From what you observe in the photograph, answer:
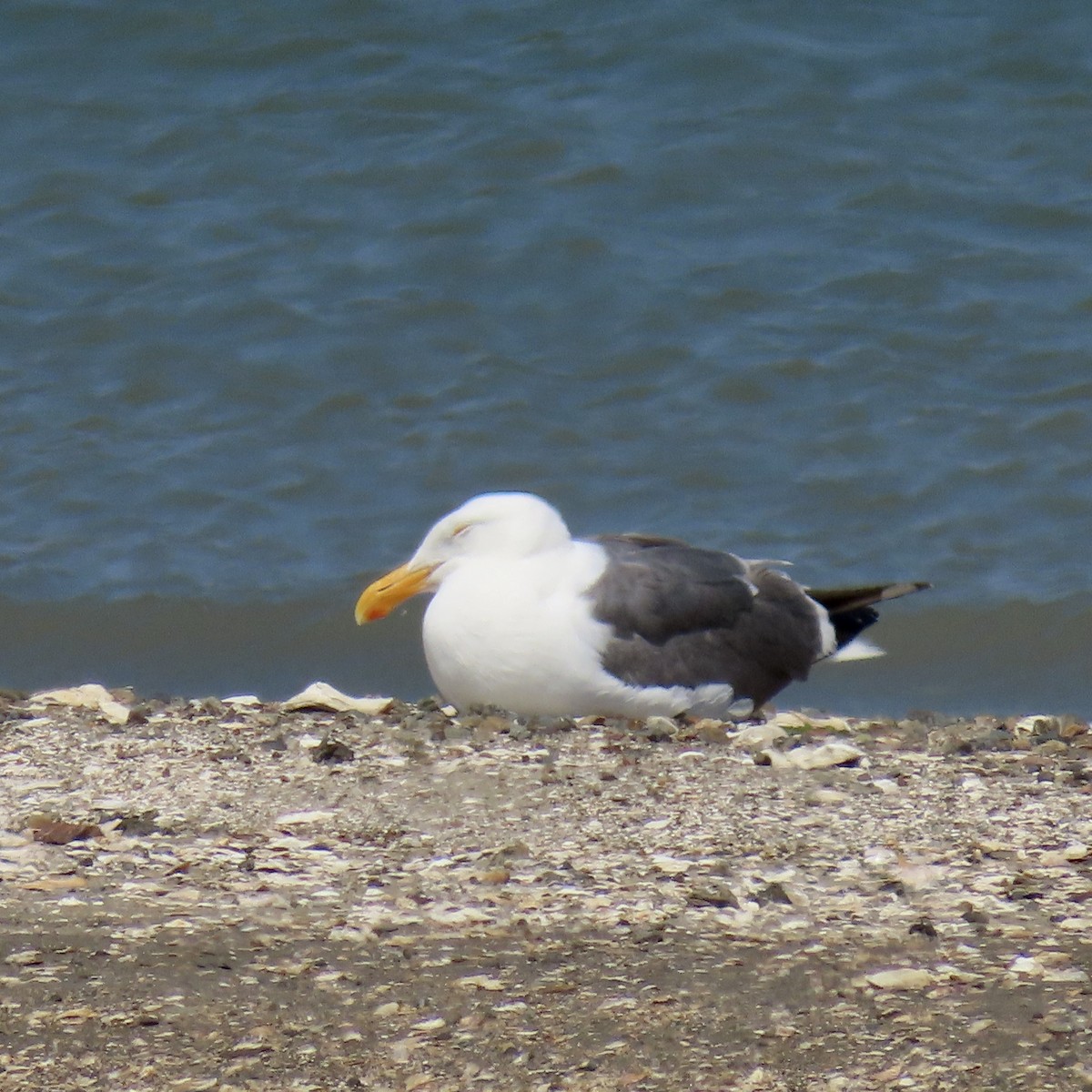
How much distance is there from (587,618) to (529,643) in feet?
0.68

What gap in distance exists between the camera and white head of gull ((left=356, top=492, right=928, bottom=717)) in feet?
17.7

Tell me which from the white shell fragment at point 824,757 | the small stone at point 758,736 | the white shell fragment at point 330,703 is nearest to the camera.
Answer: the white shell fragment at point 824,757

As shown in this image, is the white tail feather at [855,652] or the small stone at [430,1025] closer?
the small stone at [430,1025]

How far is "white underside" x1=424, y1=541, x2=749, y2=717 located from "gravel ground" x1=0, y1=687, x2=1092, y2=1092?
8.5 inches

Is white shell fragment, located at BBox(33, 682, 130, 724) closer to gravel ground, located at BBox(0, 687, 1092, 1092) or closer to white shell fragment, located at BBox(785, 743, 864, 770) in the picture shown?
gravel ground, located at BBox(0, 687, 1092, 1092)

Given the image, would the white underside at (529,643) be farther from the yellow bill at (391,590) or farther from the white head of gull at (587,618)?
the yellow bill at (391,590)

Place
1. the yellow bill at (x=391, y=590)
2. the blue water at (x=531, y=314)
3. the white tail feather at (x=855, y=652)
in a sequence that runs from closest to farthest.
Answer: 1. the yellow bill at (x=391, y=590)
2. the white tail feather at (x=855, y=652)
3. the blue water at (x=531, y=314)

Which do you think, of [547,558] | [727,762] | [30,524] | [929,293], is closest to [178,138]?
[30,524]

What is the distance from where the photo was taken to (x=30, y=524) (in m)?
8.23

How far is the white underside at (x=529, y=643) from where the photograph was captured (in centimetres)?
538

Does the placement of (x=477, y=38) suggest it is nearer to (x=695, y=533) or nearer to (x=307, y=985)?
(x=695, y=533)

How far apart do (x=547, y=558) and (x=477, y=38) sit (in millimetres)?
6553

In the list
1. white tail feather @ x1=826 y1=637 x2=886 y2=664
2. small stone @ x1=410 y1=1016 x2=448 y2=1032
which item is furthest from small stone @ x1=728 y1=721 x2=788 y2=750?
small stone @ x1=410 y1=1016 x2=448 y2=1032

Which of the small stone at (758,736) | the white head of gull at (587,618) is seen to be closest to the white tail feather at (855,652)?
the white head of gull at (587,618)
